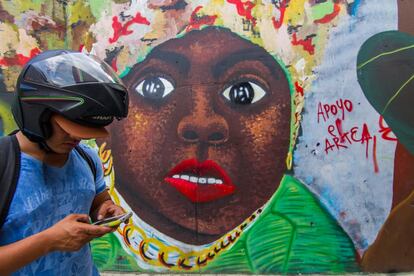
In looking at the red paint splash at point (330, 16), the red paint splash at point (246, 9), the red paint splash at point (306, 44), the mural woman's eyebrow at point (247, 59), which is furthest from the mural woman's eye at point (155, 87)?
the red paint splash at point (330, 16)

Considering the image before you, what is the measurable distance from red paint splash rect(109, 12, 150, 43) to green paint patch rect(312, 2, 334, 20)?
5.39 ft

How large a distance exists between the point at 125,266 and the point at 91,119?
2.97m

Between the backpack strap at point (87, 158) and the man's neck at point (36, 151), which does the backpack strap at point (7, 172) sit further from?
the backpack strap at point (87, 158)

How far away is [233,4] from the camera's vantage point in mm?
3781

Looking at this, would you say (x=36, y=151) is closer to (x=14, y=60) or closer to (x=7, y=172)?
(x=7, y=172)

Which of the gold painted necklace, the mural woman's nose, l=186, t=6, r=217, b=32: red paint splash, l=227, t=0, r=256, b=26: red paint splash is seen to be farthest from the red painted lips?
l=227, t=0, r=256, b=26: red paint splash

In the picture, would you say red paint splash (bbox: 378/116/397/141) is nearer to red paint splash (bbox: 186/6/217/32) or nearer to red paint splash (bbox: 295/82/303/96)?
red paint splash (bbox: 295/82/303/96)

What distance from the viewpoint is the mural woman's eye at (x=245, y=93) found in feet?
12.2

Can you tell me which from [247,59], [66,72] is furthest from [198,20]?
[66,72]

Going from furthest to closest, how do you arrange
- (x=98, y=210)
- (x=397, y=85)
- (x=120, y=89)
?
(x=397, y=85) < (x=98, y=210) < (x=120, y=89)

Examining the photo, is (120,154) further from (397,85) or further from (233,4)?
(397,85)

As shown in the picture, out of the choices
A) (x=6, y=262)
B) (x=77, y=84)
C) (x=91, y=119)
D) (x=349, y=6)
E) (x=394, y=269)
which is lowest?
(x=394, y=269)

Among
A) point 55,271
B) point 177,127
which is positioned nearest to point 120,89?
point 55,271

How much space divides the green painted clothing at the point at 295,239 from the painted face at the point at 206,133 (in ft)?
0.52
